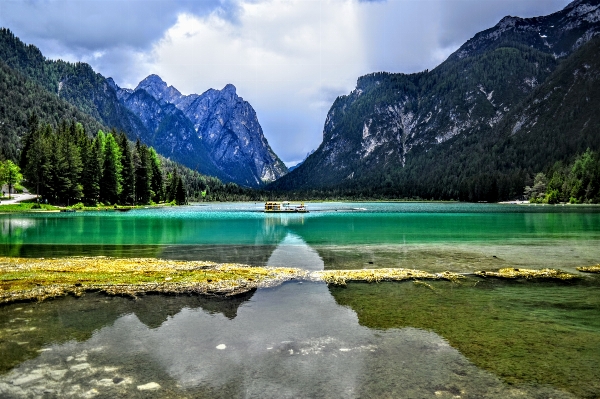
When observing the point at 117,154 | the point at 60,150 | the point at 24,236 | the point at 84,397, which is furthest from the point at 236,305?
the point at 117,154

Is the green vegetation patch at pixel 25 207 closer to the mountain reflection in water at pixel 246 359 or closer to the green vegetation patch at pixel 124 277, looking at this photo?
the green vegetation patch at pixel 124 277

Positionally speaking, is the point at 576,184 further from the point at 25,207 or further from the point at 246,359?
the point at 25,207

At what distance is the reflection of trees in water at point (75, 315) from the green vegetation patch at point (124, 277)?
991mm

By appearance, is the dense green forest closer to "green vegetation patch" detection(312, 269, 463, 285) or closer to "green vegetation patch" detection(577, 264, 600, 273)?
"green vegetation patch" detection(312, 269, 463, 285)

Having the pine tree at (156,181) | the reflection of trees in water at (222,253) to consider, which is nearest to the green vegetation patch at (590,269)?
the reflection of trees in water at (222,253)

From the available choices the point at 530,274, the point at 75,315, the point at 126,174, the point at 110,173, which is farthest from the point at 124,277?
the point at 126,174

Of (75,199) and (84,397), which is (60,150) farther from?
(84,397)

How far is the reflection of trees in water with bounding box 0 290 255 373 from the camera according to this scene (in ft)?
39.4

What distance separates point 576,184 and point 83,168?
187 meters

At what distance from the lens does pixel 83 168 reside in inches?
4444

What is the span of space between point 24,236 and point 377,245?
142ft

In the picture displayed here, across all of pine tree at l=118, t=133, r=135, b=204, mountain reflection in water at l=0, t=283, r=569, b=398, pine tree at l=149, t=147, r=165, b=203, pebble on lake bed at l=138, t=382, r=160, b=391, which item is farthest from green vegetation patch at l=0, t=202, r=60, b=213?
pebble on lake bed at l=138, t=382, r=160, b=391

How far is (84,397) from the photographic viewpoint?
28.6 ft

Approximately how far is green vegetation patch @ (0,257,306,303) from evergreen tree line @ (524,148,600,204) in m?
171
